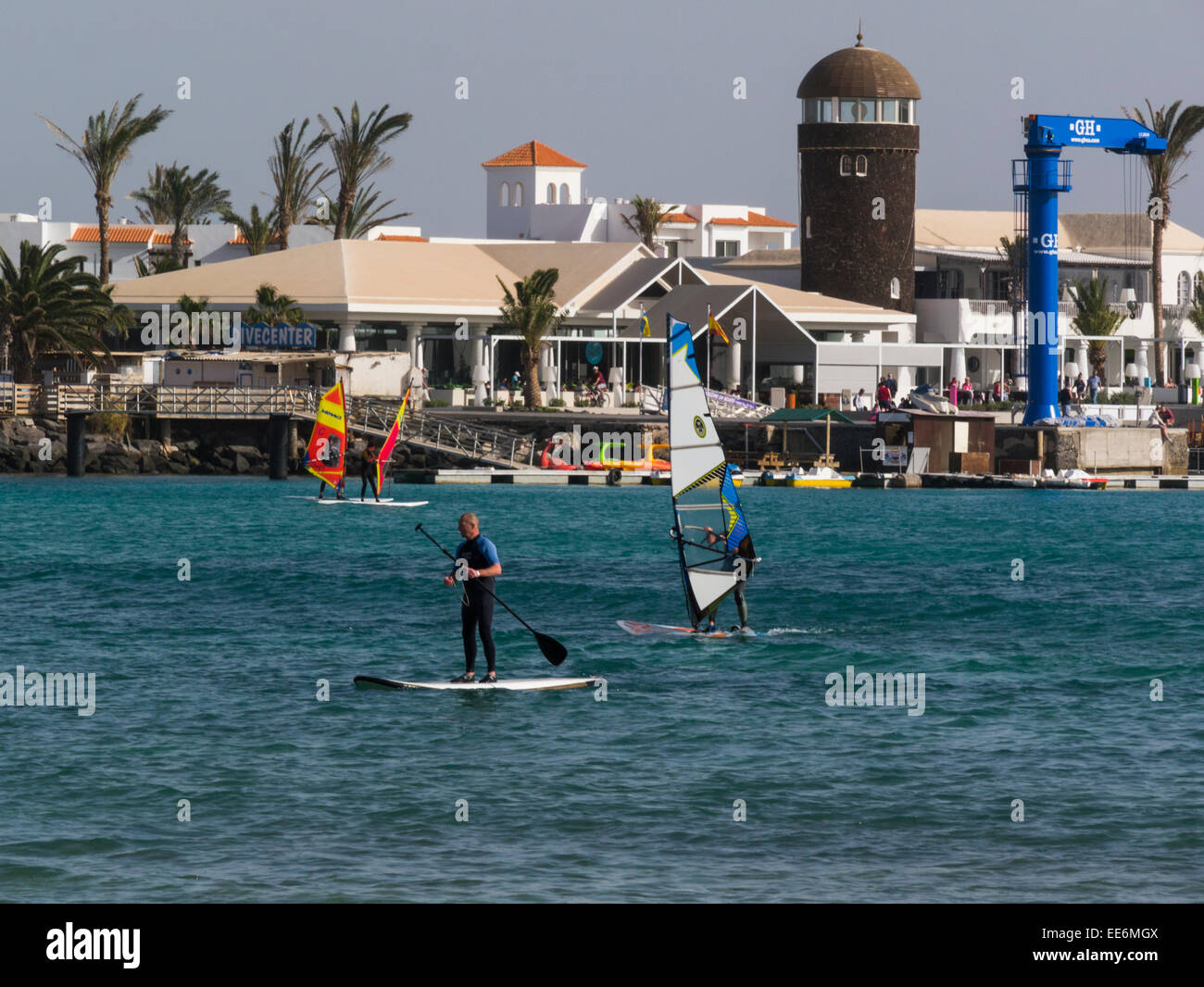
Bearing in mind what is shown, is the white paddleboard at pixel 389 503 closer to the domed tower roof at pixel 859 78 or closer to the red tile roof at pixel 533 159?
the domed tower roof at pixel 859 78

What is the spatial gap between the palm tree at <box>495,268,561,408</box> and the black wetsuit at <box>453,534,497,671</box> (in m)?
51.0

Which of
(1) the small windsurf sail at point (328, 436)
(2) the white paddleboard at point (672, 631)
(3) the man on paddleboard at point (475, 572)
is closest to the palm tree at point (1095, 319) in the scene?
(1) the small windsurf sail at point (328, 436)

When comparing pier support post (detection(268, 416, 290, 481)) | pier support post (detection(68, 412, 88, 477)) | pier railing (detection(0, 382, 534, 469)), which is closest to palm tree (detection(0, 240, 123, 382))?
pier railing (detection(0, 382, 534, 469))

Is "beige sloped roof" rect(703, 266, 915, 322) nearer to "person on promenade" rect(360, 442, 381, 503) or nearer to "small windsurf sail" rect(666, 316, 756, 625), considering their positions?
"person on promenade" rect(360, 442, 381, 503)

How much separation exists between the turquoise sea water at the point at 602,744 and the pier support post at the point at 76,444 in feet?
93.5

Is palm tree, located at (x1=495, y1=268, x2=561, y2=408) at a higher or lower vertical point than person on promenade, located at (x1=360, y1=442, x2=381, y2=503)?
higher

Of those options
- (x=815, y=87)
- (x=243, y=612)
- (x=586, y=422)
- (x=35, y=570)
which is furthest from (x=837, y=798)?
(x=815, y=87)

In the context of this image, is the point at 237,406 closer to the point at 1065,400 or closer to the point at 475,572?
the point at 1065,400

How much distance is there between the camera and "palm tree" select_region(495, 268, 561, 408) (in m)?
72.2

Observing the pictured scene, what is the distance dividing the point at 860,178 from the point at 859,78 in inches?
195

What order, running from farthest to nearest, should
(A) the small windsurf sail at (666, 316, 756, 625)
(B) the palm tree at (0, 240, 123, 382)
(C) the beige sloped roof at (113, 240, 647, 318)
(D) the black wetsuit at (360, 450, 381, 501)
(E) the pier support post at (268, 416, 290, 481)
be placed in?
(C) the beige sloped roof at (113, 240, 647, 318) < (E) the pier support post at (268, 416, 290, 481) < (B) the palm tree at (0, 240, 123, 382) < (D) the black wetsuit at (360, 450, 381, 501) < (A) the small windsurf sail at (666, 316, 756, 625)

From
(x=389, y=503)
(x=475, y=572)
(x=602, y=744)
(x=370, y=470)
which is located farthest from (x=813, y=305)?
(x=602, y=744)

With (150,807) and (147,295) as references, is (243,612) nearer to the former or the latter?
(150,807)

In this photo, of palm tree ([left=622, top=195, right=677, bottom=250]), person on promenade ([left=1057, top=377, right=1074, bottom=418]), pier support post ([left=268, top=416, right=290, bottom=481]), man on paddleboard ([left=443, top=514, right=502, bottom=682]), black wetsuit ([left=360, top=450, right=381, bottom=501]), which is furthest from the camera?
palm tree ([left=622, top=195, right=677, bottom=250])
